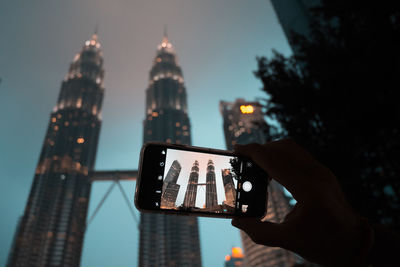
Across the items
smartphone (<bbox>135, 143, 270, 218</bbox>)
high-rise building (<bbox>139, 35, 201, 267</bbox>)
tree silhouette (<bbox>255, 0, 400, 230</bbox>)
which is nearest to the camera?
smartphone (<bbox>135, 143, 270, 218</bbox>)

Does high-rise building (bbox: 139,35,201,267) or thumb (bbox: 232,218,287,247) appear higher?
high-rise building (bbox: 139,35,201,267)

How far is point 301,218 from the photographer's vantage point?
1.26 metres

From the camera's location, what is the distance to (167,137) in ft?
358

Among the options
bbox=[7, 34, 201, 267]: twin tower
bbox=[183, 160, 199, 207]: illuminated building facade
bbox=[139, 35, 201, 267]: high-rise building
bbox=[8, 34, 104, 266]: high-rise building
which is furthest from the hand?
bbox=[8, 34, 104, 266]: high-rise building

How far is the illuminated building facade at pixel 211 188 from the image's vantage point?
80.7 inches

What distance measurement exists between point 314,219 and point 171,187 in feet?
3.96

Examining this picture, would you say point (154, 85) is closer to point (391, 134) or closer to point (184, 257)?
point (184, 257)

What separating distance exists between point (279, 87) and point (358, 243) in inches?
298

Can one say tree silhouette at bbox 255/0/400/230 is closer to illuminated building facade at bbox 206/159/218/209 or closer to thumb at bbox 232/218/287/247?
illuminated building facade at bbox 206/159/218/209

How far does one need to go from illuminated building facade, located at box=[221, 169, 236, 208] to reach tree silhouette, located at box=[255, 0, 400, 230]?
18.3 ft

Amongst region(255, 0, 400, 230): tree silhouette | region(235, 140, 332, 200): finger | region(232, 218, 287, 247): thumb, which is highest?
region(255, 0, 400, 230): tree silhouette

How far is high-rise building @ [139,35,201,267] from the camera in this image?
84.9 m

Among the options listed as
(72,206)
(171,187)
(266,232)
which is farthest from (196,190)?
(72,206)

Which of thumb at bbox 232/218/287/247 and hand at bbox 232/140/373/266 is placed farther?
thumb at bbox 232/218/287/247
